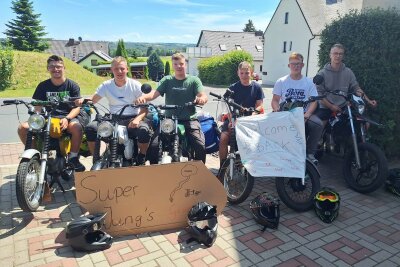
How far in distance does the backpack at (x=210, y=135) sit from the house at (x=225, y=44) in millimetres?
41653

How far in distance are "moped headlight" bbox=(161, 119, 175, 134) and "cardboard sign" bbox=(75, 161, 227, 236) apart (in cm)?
73

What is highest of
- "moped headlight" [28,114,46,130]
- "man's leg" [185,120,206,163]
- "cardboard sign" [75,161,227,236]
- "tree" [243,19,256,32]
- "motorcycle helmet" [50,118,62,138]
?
"tree" [243,19,256,32]

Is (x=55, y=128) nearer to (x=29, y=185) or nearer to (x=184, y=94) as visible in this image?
(x=29, y=185)

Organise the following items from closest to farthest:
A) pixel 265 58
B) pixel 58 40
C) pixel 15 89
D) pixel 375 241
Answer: pixel 375 241, pixel 15 89, pixel 265 58, pixel 58 40

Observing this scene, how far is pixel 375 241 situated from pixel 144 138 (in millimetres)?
2842

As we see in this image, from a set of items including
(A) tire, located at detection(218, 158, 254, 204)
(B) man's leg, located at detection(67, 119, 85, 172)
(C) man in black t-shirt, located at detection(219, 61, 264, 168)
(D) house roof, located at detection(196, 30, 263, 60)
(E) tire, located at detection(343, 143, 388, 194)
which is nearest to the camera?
(A) tire, located at detection(218, 158, 254, 204)

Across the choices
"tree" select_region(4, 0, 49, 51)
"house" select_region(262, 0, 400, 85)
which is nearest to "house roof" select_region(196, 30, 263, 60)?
"house" select_region(262, 0, 400, 85)

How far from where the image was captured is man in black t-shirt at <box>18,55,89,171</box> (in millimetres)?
4387

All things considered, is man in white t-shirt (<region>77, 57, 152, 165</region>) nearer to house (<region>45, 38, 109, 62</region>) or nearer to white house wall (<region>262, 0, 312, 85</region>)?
white house wall (<region>262, 0, 312, 85</region>)

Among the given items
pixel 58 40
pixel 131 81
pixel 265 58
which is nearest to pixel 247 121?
pixel 131 81

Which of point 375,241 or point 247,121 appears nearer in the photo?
point 375,241

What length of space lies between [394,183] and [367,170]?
14.8 inches

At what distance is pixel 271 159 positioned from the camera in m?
Answer: 3.92

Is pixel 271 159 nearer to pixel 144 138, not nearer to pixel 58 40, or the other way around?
pixel 144 138
